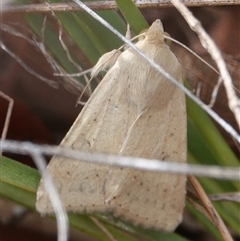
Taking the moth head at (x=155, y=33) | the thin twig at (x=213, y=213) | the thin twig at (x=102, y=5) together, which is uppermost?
the thin twig at (x=102, y=5)

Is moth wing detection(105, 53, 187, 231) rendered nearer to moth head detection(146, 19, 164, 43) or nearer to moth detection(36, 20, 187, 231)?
moth detection(36, 20, 187, 231)

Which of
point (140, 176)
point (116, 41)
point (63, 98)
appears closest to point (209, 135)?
point (140, 176)

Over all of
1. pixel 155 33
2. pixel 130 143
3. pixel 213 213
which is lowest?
pixel 213 213

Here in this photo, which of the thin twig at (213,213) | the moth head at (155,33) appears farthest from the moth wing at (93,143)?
the thin twig at (213,213)

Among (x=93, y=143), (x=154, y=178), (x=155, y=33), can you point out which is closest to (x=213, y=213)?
(x=154, y=178)

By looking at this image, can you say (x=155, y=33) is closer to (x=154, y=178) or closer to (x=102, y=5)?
(x=102, y=5)

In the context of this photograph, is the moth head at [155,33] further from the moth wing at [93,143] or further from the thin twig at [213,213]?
the thin twig at [213,213]

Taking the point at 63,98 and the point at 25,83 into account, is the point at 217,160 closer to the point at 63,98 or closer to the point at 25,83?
the point at 63,98
